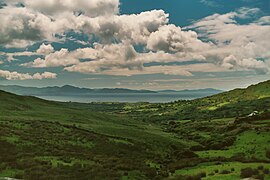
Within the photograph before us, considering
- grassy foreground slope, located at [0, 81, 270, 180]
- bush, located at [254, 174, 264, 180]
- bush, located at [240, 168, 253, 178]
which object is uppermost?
bush, located at [254, 174, 264, 180]

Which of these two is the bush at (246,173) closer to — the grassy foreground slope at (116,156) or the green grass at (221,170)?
the grassy foreground slope at (116,156)

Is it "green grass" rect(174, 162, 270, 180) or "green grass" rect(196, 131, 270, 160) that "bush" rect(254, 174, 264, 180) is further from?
"green grass" rect(196, 131, 270, 160)

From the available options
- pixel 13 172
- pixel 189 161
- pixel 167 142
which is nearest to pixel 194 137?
pixel 167 142

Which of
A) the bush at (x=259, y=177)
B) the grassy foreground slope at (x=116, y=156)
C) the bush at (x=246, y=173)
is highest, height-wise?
the bush at (x=259, y=177)

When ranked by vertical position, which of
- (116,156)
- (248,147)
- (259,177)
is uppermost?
(259,177)

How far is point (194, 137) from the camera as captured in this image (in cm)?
9406

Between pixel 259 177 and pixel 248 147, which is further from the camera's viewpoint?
pixel 248 147

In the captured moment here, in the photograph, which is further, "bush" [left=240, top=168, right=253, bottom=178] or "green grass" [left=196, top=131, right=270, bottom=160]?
"green grass" [left=196, top=131, right=270, bottom=160]

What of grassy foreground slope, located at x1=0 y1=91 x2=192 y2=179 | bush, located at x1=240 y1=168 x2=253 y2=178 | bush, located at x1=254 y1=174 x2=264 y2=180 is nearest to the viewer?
bush, located at x1=254 y1=174 x2=264 y2=180

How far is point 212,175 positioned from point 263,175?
549cm

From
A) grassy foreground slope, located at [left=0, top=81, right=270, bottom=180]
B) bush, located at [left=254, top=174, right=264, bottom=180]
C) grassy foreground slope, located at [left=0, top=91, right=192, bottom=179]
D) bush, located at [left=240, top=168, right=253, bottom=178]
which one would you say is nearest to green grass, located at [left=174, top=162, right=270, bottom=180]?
grassy foreground slope, located at [left=0, top=81, right=270, bottom=180]

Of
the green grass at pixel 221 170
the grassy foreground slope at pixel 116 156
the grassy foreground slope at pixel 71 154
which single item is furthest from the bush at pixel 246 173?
the grassy foreground slope at pixel 71 154

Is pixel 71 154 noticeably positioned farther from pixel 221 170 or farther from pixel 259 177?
pixel 259 177

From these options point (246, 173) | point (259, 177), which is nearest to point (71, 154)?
point (246, 173)
